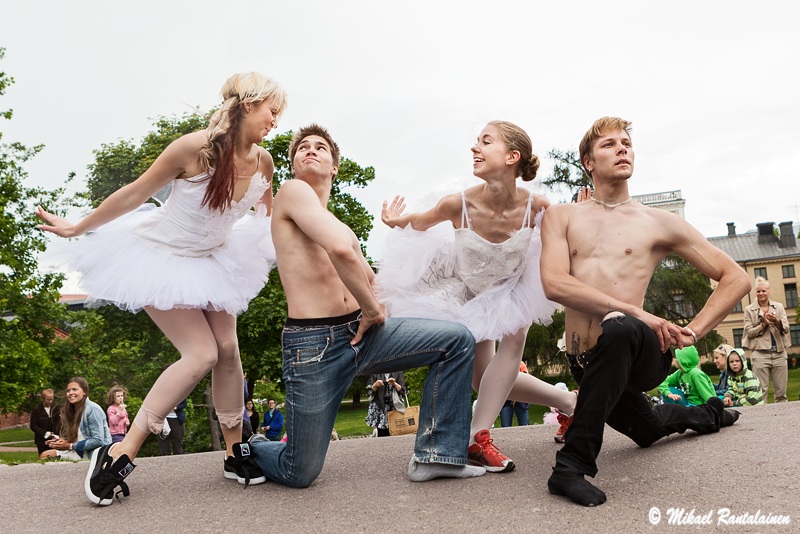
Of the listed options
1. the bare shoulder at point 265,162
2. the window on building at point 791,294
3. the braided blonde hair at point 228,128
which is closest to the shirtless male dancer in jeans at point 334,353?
the braided blonde hair at point 228,128

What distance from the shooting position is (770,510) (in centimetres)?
289

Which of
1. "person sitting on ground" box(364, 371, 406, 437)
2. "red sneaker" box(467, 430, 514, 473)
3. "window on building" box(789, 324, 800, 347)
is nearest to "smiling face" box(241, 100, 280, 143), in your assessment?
"red sneaker" box(467, 430, 514, 473)

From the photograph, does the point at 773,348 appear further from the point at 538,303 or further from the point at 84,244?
the point at 84,244

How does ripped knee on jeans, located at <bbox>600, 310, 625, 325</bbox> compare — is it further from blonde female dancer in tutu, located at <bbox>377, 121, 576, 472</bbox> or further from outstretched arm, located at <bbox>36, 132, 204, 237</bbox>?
outstretched arm, located at <bbox>36, 132, 204, 237</bbox>

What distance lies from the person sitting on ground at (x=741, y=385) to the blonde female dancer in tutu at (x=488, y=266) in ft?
16.8

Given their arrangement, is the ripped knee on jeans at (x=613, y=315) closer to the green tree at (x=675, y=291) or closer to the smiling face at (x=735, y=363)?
the smiling face at (x=735, y=363)

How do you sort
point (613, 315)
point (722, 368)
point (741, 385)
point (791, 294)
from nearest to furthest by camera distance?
point (613, 315) → point (741, 385) → point (722, 368) → point (791, 294)

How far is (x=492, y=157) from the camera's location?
14.6ft

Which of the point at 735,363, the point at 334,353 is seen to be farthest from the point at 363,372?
the point at 735,363

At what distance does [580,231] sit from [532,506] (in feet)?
5.05

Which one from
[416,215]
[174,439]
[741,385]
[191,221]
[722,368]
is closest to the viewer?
[191,221]

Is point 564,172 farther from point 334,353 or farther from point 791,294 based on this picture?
point 791,294

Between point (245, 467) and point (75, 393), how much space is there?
16.7 ft

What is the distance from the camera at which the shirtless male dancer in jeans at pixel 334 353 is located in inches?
149
